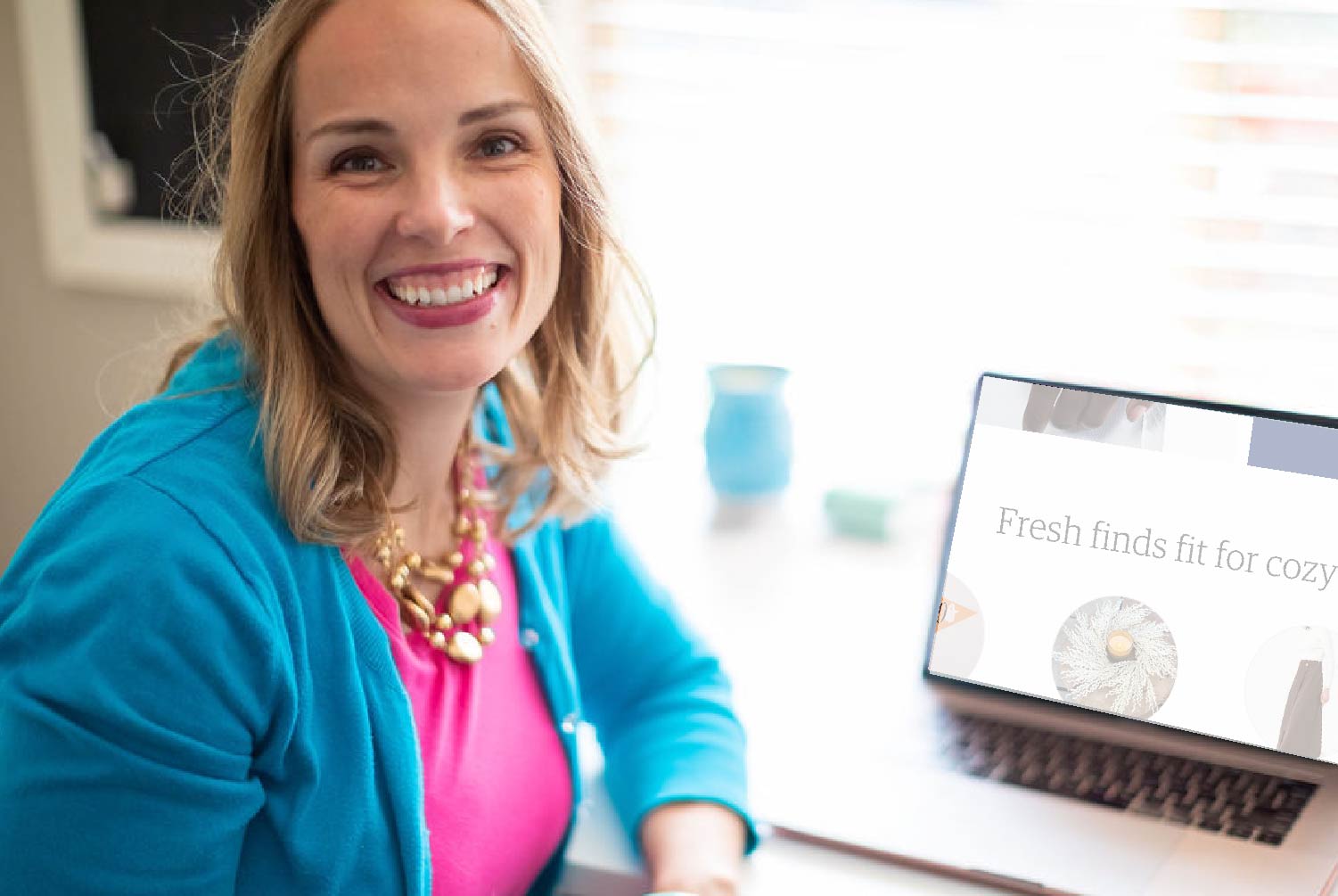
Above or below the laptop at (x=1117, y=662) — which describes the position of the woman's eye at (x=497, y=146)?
above

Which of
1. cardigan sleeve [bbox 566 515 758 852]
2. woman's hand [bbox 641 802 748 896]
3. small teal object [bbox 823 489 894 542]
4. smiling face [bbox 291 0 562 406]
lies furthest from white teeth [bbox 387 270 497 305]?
small teal object [bbox 823 489 894 542]

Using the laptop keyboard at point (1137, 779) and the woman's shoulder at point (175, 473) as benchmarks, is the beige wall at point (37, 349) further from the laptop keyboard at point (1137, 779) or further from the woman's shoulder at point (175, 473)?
the laptop keyboard at point (1137, 779)

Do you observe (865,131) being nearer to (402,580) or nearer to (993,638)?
(993,638)

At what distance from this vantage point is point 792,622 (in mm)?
1312

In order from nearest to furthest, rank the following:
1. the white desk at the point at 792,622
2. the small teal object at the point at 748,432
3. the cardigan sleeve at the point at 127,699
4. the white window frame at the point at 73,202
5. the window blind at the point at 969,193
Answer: the cardigan sleeve at the point at 127,699 < the white desk at the point at 792,622 < the window blind at the point at 969,193 < the small teal object at the point at 748,432 < the white window frame at the point at 73,202

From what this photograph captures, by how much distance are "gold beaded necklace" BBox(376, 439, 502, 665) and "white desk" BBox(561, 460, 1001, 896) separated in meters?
0.19

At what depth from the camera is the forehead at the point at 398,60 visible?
85cm

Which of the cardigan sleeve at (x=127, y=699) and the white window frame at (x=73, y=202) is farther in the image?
the white window frame at (x=73, y=202)

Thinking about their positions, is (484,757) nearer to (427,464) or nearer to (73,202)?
(427,464)

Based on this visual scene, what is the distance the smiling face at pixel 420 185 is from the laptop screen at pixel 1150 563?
0.47 metres

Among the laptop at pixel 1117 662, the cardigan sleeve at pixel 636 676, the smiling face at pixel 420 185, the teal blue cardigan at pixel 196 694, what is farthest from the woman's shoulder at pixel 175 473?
the laptop at pixel 1117 662

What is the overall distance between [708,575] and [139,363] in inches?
33.4

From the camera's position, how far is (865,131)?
1389mm

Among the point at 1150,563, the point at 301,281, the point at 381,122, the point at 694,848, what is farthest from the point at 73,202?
the point at 1150,563
